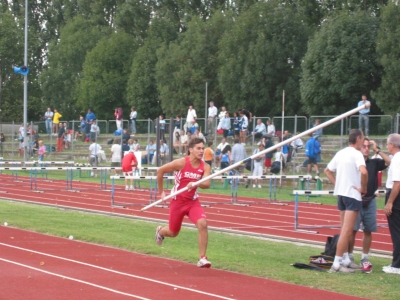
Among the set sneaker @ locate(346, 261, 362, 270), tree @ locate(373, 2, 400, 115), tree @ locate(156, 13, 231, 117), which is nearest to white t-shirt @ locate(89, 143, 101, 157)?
tree @ locate(373, 2, 400, 115)

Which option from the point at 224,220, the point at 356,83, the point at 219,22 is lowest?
the point at 224,220

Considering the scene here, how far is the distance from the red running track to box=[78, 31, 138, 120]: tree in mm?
31175

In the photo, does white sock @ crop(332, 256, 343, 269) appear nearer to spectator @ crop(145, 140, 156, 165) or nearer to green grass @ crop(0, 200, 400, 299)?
green grass @ crop(0, 200, 400, 299)

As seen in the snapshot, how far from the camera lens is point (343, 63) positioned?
37188 millimetres

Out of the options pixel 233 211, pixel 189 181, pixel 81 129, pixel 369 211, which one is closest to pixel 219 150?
pixel 233 211

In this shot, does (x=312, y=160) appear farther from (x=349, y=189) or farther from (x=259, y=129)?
(x=349, y=189)

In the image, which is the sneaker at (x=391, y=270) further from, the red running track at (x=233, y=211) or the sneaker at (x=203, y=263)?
the sneaker at (x=203, y=263)

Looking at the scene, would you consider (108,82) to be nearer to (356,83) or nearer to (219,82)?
(219,82)

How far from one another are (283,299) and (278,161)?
62.1 feet

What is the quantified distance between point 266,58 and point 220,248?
99.4ft

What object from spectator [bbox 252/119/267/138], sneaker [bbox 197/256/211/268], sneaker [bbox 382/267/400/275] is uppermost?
spectator [bbox 252/119/267/138]

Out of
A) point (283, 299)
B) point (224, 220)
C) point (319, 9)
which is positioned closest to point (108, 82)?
point (319, 9)

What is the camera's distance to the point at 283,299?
345 inches

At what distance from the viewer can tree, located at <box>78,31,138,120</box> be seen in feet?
196
